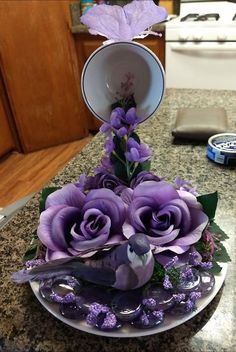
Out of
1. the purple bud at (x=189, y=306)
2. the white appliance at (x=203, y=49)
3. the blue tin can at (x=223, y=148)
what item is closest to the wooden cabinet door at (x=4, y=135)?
the white appliance at (x=203, y=49)

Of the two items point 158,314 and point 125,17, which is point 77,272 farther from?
point 125,17

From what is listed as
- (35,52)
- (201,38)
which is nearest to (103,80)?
(201,38)

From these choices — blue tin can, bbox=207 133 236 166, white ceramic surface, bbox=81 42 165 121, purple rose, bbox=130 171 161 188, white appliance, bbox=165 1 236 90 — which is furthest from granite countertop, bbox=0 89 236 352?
white appliance, bbox=165 1 236 90

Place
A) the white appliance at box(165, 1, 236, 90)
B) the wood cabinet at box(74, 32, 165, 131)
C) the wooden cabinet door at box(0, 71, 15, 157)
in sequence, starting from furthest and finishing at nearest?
the wooden cabinet door at box(0, 71, 15, 157)
the wood cabinet at box(74, 32, 165, 131)
the white appliance at box(165, 1, 236, 90)

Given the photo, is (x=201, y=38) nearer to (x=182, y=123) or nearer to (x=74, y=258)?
(x=182, y=123)

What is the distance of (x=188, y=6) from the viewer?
2.48m

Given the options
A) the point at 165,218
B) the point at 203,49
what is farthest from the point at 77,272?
the point at 203,49

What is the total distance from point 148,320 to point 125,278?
63mm

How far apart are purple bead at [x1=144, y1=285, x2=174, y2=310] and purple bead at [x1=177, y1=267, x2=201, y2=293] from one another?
0.02 metres

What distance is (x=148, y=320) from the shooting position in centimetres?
43

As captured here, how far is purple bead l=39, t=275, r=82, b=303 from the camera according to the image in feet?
1.51

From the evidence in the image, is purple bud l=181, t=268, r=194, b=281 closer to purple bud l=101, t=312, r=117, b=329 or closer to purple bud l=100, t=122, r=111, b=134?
purple bud l=101, t=312, r=117, b=329

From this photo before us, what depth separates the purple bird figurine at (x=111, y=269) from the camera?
42 centimetres

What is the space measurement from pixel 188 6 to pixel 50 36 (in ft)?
3.53
